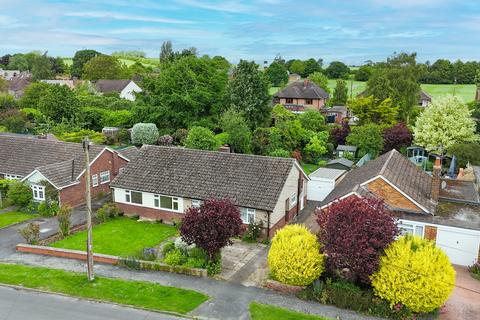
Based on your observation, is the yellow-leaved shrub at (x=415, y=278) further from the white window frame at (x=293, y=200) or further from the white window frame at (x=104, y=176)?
the white window frame at (x=104, y=176)

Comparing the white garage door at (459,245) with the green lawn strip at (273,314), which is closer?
the green lawn strip at (273,314)

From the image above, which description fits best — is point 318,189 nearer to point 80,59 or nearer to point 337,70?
point 337,70

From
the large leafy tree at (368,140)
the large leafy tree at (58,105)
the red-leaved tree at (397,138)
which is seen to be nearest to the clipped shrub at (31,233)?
the large leafy tree at (368,140)

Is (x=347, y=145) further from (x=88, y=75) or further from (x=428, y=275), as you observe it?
(x=88, y=75)

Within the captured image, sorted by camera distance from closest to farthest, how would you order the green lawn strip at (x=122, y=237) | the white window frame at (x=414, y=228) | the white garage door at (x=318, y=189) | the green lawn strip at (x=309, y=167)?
the white window frame at (x=414, y=228), the green lawn strip at (x=122, y=237), the white garage door at (x=318, y=189), the green lawn strip at (x=309, y=167)

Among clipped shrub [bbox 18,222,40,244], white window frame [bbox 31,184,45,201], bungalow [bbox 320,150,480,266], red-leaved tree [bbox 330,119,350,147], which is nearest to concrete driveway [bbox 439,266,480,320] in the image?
bungalow [bbox 320,150,480,266]

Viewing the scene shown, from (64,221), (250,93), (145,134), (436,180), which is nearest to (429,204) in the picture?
(436,180)
